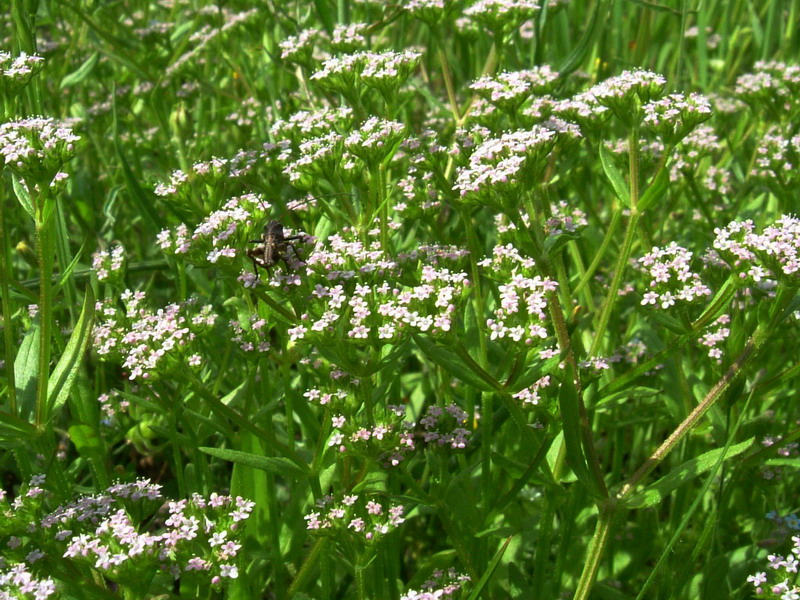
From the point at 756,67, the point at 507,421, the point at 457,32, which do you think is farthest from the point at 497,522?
the point at 756,67

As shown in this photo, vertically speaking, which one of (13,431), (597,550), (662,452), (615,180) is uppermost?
(615,180)

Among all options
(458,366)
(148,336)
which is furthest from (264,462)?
(458,366)

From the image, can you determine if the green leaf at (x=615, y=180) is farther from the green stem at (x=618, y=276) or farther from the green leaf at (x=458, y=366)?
the green leaf at (x=458, y=366)

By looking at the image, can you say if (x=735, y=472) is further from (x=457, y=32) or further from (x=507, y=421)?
(x=457, y=32)

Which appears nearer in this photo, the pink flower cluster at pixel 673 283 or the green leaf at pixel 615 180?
the pink flower cluster at pixel 673 283

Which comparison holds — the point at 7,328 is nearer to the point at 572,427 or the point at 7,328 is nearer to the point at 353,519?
the point at 353,519

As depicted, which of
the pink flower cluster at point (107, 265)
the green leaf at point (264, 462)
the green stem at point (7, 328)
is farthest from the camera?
the pink flower cluster at point (107, 265)

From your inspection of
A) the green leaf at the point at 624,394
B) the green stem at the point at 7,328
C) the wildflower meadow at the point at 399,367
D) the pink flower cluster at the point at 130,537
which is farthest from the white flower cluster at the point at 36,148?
the green leaf at the point at 624,394
